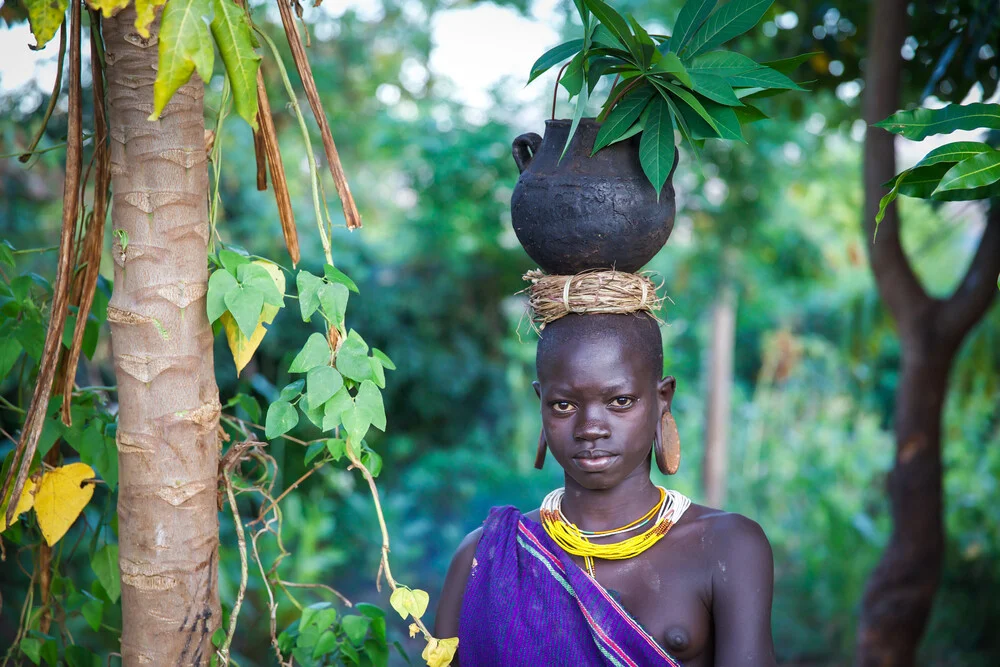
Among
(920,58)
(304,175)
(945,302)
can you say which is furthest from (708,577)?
(304,175)

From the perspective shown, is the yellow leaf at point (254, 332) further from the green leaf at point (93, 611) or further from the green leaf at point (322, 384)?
the green leaf at point (93, 611)

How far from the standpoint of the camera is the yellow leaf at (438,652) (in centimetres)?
152

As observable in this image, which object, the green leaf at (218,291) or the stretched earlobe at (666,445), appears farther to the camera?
the stretched earlobe at (666,445)

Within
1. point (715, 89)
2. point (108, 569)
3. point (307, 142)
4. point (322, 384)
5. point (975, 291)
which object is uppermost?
point (715, 89)

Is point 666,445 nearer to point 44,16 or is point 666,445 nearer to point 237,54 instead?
point 237,54

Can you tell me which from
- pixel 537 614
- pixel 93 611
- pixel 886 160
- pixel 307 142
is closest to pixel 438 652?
pixel 537 614

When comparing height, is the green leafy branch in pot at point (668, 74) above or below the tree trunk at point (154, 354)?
above

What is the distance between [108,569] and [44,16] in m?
1.08

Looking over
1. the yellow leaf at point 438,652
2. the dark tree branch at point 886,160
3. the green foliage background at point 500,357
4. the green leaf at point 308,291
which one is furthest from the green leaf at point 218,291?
the green foliage background at point 500,357

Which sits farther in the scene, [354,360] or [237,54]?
[354,360]

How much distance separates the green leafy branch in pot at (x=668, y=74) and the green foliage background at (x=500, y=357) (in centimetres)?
307

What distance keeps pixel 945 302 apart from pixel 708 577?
87.0 inches

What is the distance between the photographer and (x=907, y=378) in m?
3.61

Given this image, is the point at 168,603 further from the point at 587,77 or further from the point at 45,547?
the point at 587,77
